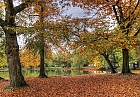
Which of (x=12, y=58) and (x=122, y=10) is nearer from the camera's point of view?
(x=12, y=58)

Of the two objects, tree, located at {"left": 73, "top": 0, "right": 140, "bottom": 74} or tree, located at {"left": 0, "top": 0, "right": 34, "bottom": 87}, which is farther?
tree, located at {"left": 73, "top": 0, "right": 140, "bottom": 74}

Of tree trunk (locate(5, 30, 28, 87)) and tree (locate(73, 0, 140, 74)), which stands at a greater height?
tree (locate(73, 0, 140, 74))

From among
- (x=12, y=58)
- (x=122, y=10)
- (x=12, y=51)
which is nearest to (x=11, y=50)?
(x=12, y=51)

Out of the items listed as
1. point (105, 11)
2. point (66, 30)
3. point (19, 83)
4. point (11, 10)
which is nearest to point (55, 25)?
point (66, 30)

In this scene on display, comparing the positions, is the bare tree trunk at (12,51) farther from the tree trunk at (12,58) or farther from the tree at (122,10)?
A: the tree at (122,10)

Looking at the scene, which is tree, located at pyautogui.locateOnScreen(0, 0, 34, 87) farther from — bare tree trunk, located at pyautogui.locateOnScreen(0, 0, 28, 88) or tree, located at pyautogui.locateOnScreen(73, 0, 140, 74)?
tree, located at pyautogui.locateOnScreen(73, 0, 140, 74)

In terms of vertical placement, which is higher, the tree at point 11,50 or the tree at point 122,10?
the tree at point 122,10

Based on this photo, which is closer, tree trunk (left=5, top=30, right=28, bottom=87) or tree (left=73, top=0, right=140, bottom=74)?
tree trunk (left=5, top=30, right=28, bottom=87)

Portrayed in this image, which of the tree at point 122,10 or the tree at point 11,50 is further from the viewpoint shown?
the tree at point 122,10

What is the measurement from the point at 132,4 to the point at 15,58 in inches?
527

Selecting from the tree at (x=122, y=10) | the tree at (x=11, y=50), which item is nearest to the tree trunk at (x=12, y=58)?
the tree at (x=11, y=50)

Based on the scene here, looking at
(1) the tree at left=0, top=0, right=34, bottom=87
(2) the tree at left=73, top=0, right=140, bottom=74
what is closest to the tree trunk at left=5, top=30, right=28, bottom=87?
(1) the tree at left=0, top=0, right=34, bottom=87

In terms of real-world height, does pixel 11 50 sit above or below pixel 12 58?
above

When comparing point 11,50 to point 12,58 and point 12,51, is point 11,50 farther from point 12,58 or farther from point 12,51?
point 12,58
